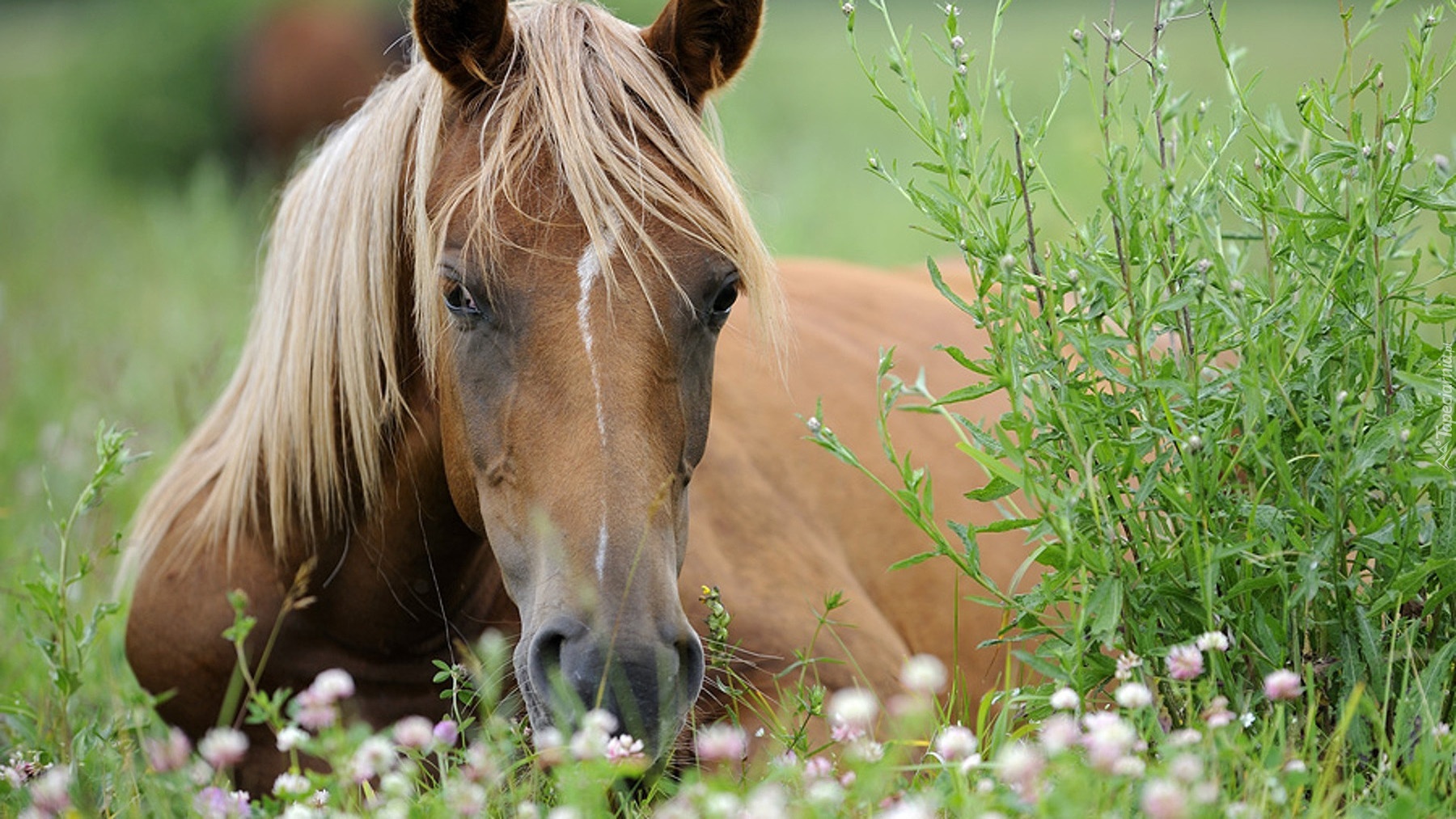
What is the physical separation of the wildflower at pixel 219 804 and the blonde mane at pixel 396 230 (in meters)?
0.64

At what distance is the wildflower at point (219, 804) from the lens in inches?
69.2

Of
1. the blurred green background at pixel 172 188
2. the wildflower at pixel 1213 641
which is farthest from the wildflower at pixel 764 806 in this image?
the blurred green background at pixel 172 188

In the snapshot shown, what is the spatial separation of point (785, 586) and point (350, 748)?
1.30 metres

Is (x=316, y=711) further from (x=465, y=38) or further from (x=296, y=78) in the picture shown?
(x=296, y=78)

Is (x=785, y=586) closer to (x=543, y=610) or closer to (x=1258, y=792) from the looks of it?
(x=543, y=610)

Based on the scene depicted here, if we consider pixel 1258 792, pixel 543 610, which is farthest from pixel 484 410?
pixel 1258 792

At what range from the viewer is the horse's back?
2.71 m

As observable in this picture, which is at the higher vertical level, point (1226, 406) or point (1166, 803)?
point (1226, 406)

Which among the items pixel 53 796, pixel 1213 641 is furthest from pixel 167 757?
pixel 1213 641

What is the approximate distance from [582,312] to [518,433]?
0.69ft

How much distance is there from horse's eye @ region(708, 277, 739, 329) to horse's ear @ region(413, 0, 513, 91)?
0.54 m

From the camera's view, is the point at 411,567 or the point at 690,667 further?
the point at 411,567

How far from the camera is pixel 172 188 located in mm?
11469

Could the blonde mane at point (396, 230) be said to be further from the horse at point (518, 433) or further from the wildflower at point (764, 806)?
the wildflower at point (764, 806)
